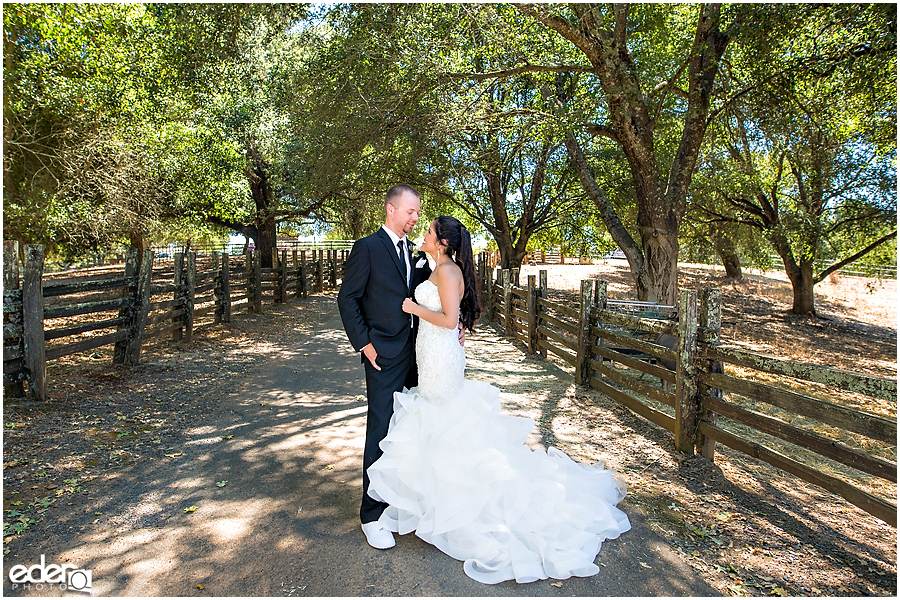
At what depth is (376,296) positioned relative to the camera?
11.3 feet

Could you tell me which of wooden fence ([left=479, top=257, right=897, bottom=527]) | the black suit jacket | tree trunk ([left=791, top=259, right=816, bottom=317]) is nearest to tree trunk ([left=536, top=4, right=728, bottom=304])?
wooden fence ([left=479, top=257, right=897, bottom=527])

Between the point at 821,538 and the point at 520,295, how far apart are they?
845 centimetres

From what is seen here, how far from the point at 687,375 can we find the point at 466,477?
8.72ft

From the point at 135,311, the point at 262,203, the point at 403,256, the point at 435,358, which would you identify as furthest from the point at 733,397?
the point at 262,203

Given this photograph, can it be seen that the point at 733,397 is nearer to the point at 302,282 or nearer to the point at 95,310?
the point at 95,310

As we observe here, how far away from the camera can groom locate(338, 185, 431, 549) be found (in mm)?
3373

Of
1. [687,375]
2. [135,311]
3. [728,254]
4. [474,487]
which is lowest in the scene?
[474,487]

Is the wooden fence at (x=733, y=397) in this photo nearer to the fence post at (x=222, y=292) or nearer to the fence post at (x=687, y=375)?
the fence post at (x=687, y=375)

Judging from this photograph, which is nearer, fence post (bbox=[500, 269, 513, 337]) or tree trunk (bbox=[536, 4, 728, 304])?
tree trunk (bbox=[536, 4, 728, 304])

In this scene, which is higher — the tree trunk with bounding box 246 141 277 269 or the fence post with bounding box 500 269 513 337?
the tree trunk with bounding box 246 141 277 269

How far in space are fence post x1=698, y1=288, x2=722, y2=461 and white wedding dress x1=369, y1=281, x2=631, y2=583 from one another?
5.29ft

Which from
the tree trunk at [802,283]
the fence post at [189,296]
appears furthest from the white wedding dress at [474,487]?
the tree trunk at [802,283]

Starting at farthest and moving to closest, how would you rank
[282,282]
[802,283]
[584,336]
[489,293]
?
1. [282,282]
2. [802,283]
3. [489,293]
4. [584,336]

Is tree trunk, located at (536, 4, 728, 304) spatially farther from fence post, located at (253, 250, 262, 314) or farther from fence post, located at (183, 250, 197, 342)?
fence post, located at (253, 250, 262, 314)
